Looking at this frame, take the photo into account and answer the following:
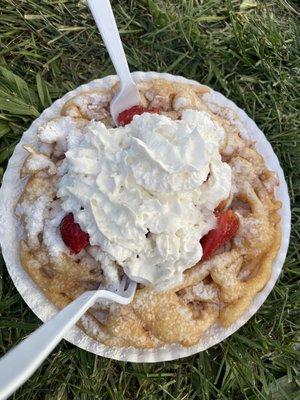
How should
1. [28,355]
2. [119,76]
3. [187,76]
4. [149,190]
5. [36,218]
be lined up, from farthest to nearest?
[187,76] → [119,76] → [36,218] → [149,190] → [28,355]

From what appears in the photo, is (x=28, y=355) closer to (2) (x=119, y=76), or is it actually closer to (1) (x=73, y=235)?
(1) (x=73, y=235)

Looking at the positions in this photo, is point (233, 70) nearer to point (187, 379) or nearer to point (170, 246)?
point (170, 246)

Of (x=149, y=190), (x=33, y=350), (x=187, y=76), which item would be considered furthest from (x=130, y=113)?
(x=33, y=350)

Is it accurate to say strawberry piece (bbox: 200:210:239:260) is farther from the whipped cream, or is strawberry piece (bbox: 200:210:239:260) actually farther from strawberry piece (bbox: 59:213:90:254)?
strawberry piece (bbox: 59:213:90:254)

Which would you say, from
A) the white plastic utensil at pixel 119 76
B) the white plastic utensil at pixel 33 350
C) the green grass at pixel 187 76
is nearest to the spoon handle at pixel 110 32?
the white plastic utensil at pixel 119 76

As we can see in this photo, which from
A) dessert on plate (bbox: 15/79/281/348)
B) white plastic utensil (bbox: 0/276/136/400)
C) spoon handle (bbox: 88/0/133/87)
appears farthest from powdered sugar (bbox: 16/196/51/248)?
spoon handle (bbox: 88/0/133/87)

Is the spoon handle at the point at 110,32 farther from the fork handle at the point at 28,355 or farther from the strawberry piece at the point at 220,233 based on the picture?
the fork handle at the point at 28,355
